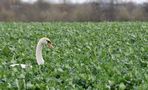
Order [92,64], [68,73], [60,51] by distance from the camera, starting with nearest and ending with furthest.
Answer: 1. [68,73]
2. [92,64]
3. [60,51]

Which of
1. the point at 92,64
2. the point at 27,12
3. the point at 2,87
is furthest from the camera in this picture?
the point at 27,12

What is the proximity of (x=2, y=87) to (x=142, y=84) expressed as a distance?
6.25 ft

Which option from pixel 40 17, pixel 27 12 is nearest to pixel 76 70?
pixel 40 17

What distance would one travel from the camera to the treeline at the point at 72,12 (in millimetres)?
45219

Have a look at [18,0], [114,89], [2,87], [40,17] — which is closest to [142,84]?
[114,89]

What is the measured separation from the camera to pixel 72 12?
4891cm

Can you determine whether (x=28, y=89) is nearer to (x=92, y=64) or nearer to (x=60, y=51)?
(x=92, y=64)

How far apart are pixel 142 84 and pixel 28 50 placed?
19.0 feet

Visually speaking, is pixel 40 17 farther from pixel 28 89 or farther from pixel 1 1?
pixel 28 89

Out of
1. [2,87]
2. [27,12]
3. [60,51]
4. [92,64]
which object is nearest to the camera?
[2,87]

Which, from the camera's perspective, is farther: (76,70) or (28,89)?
(76,70)

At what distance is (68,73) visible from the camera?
7.59 m

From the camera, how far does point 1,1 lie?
55.9 meters

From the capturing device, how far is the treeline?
45.2 m
